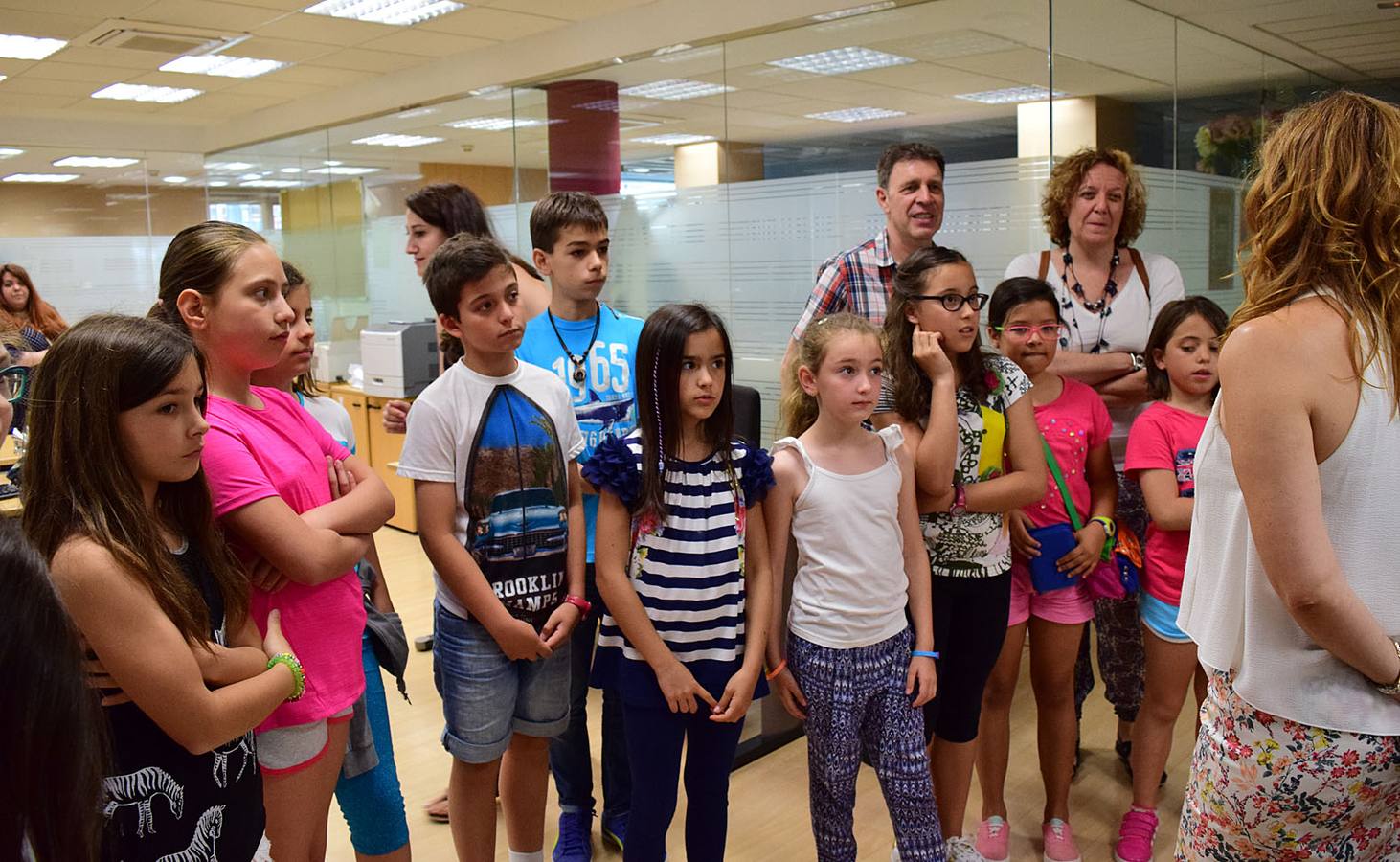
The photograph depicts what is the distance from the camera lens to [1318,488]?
1152 mm

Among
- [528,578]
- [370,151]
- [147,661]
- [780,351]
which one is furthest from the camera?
[370,151]

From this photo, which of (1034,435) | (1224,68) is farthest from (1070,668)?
(1224,68)

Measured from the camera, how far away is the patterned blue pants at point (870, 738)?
1916mm

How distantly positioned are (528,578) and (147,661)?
0.82m

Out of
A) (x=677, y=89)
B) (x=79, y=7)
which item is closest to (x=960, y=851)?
(x=677, y=89)

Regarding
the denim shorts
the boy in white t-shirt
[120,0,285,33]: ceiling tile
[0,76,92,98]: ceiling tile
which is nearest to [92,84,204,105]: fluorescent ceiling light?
[0,76,92,98]: ceiling tile

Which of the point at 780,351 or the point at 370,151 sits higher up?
the point at 370,151

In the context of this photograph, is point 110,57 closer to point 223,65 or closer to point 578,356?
point 223,65

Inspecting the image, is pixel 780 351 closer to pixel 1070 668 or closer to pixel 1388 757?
pixel 1070 668

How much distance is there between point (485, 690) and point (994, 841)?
1.23m

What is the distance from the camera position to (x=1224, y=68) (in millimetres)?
3230

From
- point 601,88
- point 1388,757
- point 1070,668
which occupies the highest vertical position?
point 601,88

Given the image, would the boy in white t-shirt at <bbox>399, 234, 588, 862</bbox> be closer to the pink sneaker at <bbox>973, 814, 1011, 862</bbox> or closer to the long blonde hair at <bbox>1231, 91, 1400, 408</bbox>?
the pink sneaker at <bbox>973, 814, 1011, 862</bbox>

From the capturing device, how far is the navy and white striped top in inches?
73.7
